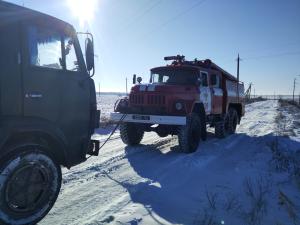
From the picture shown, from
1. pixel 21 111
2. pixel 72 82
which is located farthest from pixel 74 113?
pixel 21 111

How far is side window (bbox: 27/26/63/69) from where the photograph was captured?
15.2ft

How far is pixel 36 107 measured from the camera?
463 centimetres

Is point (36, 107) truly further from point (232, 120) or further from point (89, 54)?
point (232, 120)

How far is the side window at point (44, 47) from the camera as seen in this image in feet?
15.2

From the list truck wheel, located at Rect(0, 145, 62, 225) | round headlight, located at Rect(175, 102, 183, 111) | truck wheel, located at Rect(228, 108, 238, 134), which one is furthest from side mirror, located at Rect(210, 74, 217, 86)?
truck wheel, located at Rect(0, 145, 62, 225)

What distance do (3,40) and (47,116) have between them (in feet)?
3.70

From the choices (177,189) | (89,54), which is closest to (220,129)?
(177,189)

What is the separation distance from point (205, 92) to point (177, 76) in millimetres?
1026

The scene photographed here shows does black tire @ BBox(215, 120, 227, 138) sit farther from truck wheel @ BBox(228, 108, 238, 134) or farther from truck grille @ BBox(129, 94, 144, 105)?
truck grille @ BBox(129, 94, 144, 105)

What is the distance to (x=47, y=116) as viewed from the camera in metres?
4.80

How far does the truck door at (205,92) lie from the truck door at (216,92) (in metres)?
0.41

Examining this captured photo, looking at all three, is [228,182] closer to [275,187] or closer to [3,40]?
[275,187]

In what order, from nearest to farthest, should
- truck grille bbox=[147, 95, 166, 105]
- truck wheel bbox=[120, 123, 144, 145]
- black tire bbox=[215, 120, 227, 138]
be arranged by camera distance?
truck grille bbox=[147, 95, 166, 105] < truck wheel bbox=[120, 123, 144, 145] < black tire bbox=[215, 120, 227, 138]

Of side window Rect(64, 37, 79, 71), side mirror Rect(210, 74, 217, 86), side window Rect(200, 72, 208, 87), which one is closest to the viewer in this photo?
side window Rect(64, 37, 79, 71)
